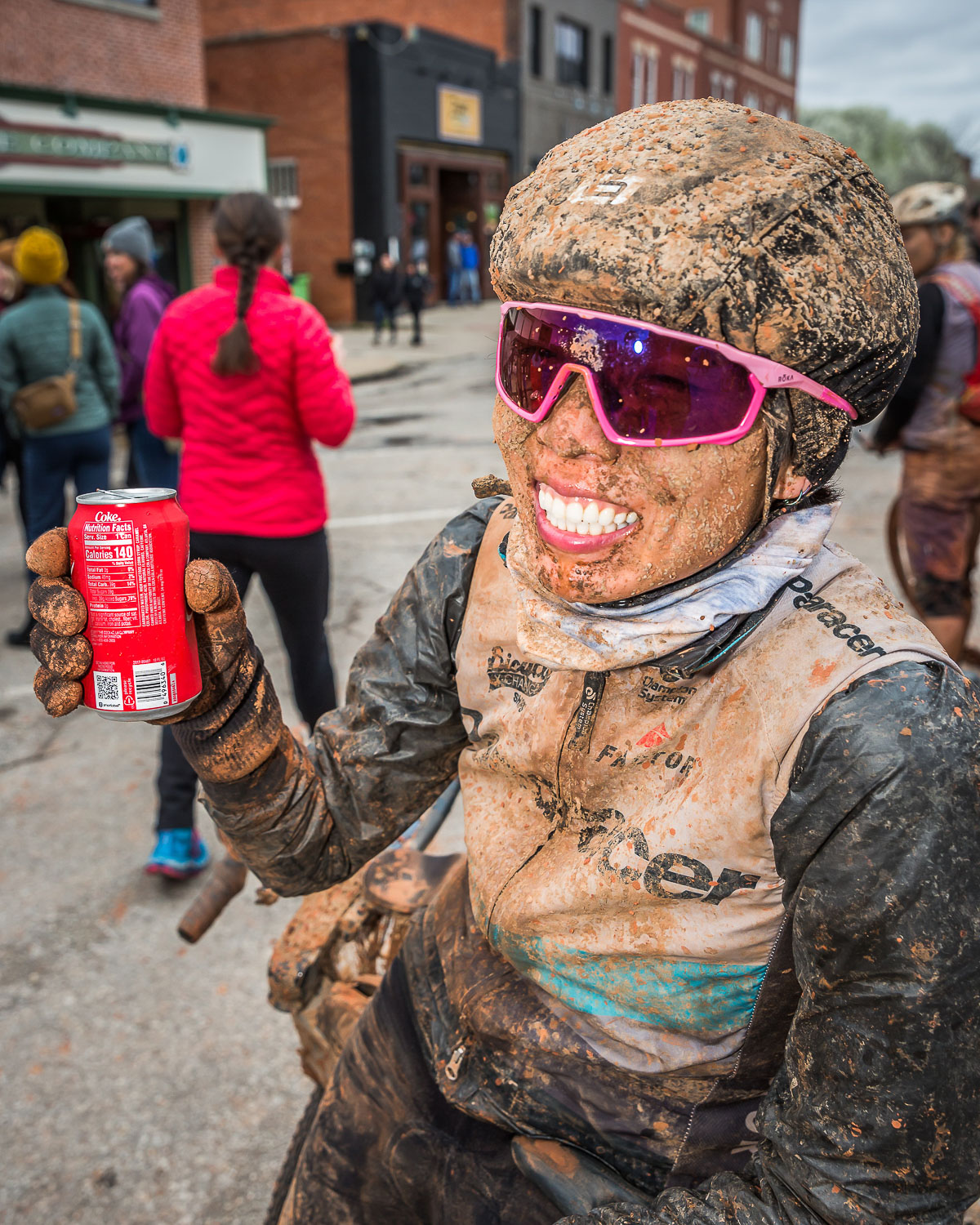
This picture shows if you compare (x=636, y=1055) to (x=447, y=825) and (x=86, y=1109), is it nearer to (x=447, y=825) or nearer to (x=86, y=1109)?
(x=86, y=1109)

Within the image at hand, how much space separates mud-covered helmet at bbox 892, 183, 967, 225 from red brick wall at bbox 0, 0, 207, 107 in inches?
531

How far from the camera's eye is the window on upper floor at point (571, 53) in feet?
105

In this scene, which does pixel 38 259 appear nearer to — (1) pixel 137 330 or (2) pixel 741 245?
(1) pixel 137 330

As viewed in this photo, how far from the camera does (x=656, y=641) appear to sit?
1211 millimetres

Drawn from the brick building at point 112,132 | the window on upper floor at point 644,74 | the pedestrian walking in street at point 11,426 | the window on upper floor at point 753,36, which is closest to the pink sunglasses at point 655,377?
the pedestrian walking in street at point 11,426

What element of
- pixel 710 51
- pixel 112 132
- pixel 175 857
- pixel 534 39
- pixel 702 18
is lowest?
pixel 175 857

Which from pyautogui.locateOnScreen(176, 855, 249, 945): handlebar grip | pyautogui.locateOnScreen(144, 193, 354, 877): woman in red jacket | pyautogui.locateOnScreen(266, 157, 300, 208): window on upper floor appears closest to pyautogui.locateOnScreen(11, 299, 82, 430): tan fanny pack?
pyautogui.locateOnScreen(144, 193, 354, 877): woman in red jacket

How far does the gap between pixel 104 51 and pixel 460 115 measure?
13.8 metres

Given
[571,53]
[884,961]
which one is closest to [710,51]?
[571,53]

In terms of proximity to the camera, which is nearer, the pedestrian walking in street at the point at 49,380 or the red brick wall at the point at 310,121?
the pedestrian walking in street at the point at 49,380

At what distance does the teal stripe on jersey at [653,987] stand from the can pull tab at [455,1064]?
202 mm

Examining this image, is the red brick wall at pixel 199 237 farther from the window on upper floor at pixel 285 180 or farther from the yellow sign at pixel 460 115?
the yellow sign at pixel 460 115

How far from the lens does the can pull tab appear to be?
1513 mm

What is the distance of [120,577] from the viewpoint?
4.53 feet
